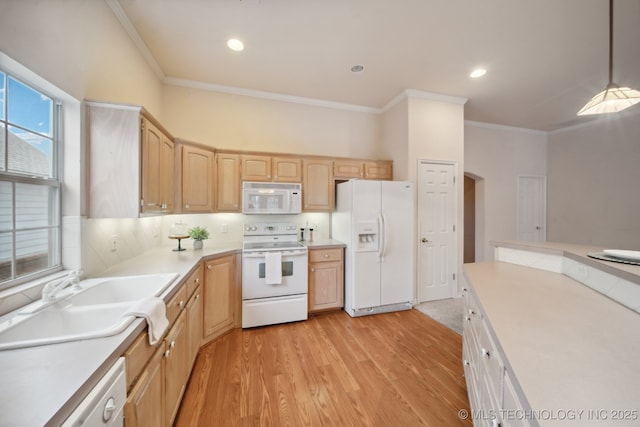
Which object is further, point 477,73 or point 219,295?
point 477,73

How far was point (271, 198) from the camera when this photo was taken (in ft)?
9.92

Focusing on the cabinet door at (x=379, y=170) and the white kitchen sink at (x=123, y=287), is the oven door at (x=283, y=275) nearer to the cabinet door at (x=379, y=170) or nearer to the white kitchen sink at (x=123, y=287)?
the white kitchen sink at (x=123, y=287)

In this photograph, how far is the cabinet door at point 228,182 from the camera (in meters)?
2.88

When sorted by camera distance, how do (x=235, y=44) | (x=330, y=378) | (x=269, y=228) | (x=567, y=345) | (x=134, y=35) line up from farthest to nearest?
(x=269, y=228)
(x=235, y=44)
(x=134, y=35)
(x=330, y=378)
(x=567, y=345)

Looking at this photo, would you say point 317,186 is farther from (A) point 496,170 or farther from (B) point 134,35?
(A) point 496,170

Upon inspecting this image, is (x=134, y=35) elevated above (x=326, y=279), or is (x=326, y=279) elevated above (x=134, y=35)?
(x=134, y=35)

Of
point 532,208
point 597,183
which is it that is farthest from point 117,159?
point 597,183

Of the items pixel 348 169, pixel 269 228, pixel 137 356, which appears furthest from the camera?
pixel 348 169

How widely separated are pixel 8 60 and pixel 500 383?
264 cm

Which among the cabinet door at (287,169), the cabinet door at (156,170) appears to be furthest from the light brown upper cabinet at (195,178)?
the cabinet door at (287,169)

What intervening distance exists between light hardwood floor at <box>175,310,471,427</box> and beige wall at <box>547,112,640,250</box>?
12.8 ft

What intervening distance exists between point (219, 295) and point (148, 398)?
4.55ft

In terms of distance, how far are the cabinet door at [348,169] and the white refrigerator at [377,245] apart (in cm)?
26

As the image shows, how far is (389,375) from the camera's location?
1.94m
